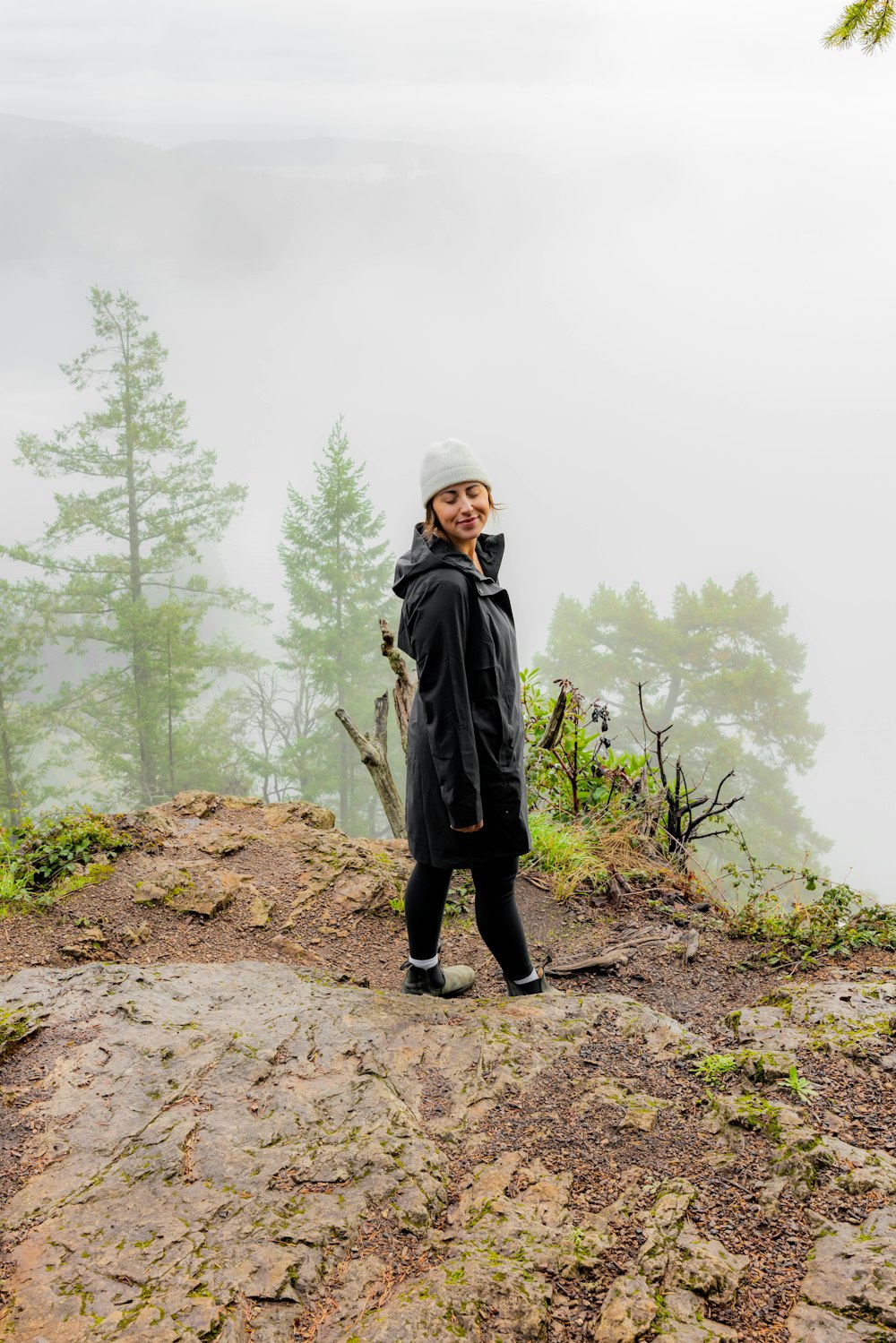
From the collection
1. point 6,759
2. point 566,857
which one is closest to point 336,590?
point 6,759

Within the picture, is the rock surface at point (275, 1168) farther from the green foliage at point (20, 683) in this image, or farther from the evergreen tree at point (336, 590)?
the evergreen tree at point (336, 590)

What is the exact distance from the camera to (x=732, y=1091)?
2396mm

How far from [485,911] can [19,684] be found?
22325 mm

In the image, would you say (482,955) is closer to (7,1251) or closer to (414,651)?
(414,651)

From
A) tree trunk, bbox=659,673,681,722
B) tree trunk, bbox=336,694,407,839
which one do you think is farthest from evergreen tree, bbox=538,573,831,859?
tree trunk, bbox=336,694,407,839

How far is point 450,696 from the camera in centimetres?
272

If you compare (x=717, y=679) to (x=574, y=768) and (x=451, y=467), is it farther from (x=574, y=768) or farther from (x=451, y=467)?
(x=451, y=467)

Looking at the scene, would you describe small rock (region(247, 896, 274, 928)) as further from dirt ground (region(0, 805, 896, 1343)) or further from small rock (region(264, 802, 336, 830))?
small rock (region(264, 802, 336, 830))

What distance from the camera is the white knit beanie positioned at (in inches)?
112

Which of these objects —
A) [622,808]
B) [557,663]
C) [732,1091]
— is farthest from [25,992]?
[557,663]

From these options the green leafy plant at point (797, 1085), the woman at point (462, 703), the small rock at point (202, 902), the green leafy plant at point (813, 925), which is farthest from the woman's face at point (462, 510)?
the small rock at point (202, 902)

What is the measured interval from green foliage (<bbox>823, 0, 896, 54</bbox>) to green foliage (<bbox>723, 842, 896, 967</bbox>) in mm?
4836

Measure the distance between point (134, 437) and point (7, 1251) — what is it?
2341 centimetres

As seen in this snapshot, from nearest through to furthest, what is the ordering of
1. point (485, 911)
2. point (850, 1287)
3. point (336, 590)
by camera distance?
point (850, 1287) < point (485, 911) < point (336, 590)
